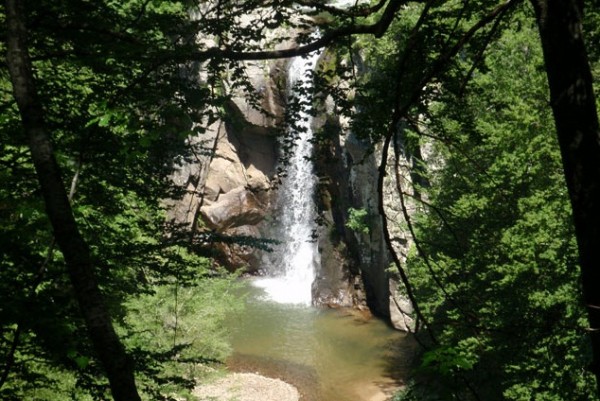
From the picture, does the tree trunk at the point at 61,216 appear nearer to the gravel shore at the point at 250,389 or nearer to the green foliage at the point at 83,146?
the green foliage at the point at 83,146

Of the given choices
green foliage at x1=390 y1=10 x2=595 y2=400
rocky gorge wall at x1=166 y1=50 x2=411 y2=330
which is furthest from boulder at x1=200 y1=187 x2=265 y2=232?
green foliage at x1=390 y1=10 x2=595 y2=400

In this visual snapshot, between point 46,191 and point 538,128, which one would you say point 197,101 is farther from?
point 538,128

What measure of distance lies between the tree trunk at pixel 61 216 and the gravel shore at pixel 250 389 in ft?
42.6

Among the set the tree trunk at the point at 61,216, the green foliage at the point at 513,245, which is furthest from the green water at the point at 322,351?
the tree trunk at the point at 61,216

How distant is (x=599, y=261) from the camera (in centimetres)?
228

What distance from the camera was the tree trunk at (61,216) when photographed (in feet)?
8.59

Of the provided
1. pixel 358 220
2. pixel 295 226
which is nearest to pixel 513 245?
pixel 358 220

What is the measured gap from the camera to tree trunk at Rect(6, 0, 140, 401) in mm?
2619

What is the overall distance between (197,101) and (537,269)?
9.53m

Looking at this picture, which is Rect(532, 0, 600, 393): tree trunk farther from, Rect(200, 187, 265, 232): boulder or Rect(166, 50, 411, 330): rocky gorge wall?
Rect(200, 187, 265, 232): boulder

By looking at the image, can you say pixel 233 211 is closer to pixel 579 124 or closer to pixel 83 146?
pixel 83 146

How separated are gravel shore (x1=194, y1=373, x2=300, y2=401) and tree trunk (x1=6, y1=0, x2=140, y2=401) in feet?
42.6

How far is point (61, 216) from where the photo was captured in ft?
8.59

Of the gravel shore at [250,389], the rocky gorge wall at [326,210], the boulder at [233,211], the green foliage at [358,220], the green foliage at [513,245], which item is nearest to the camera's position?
the green foliage at [513,245]
